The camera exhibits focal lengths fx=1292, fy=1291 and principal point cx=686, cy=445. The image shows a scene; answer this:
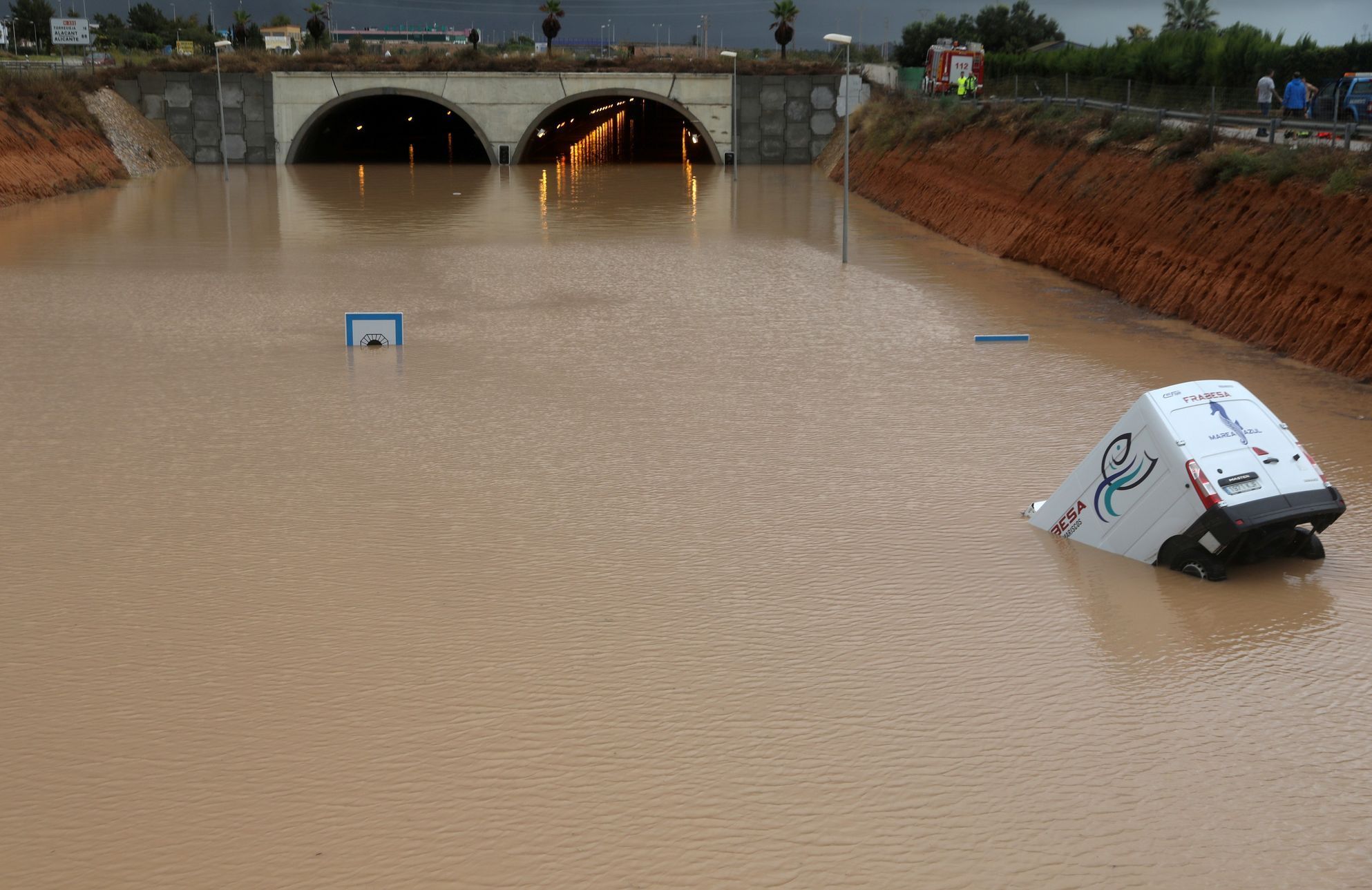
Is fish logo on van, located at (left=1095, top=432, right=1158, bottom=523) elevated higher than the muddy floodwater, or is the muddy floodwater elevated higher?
fish logo on van, located at (left=1095, top=432, right=1158, bottom=523)

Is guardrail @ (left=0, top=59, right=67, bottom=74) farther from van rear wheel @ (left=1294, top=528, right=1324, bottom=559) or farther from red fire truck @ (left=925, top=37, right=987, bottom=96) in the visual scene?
van rear wheel @ (left=1294, top=528, right=1324, bottom=559)

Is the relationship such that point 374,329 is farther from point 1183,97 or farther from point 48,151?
point 48,151

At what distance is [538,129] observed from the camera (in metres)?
61.2

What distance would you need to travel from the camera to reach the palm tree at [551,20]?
75581mm

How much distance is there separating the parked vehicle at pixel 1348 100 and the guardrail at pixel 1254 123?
2.34 meters

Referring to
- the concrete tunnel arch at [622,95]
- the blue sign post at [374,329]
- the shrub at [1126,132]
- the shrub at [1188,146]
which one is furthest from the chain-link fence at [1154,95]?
the blue sign post at [374,329]

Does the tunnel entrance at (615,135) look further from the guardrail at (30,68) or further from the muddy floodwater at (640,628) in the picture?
the muddy floodwater at (640,628)

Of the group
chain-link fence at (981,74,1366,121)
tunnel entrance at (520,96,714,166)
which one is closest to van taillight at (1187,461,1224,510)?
chain-link fence at (981,74,1366,121)

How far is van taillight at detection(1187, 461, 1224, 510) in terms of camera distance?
9656 millimetres

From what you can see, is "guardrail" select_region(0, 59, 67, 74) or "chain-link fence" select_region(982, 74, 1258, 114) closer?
"chain-link fence" select_region(982, 74, 1258, 114)

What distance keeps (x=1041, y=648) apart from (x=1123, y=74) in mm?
44964

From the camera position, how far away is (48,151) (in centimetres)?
4341

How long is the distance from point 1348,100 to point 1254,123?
624 cm

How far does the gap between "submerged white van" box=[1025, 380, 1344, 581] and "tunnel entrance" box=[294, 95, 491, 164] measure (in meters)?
53.8
